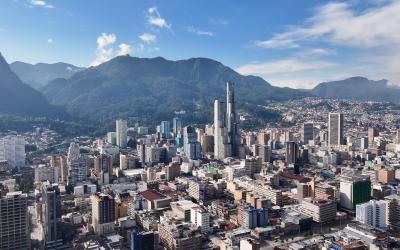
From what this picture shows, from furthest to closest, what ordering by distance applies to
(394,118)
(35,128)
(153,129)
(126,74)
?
(126,74)
(394,118)
(153,129)
(35,128)

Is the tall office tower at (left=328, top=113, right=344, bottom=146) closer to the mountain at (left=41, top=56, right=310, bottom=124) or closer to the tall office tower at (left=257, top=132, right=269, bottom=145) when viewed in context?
the tall office tower at (left=257, top=132, right=269, bottom=145)

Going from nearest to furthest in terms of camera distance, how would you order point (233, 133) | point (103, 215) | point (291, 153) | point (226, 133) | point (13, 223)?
point (13, 223), point (103, 215), point (291, 153), point (226, 133), point (233, 133)

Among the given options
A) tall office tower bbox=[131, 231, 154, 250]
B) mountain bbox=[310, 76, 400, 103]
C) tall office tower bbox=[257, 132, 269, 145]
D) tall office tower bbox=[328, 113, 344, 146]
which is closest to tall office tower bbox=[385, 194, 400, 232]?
tall office tower bbox=[131, 231, 154, 250]

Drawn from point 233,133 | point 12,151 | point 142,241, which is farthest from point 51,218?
point 233,133

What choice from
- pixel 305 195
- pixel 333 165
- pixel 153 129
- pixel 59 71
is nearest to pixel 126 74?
pixel 59 71

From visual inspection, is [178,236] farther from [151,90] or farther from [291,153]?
[151,90]

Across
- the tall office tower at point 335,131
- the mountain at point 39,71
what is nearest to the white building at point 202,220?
the tall office tower at point 335,131

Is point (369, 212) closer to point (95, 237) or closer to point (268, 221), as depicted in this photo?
point (268, 221)
